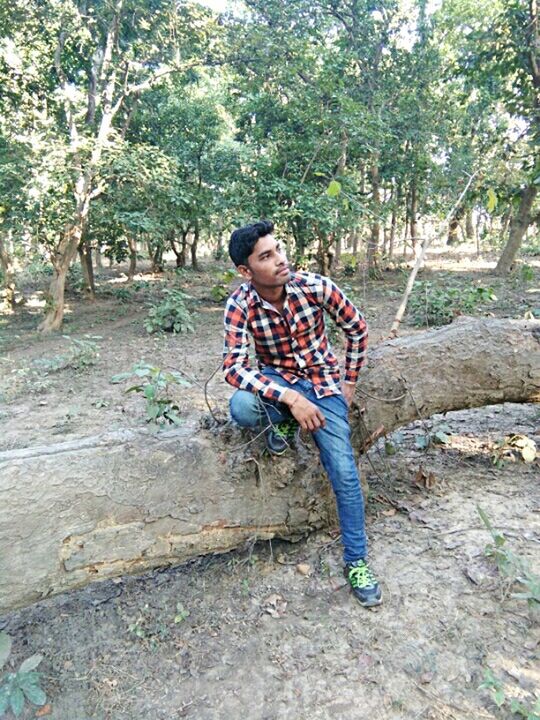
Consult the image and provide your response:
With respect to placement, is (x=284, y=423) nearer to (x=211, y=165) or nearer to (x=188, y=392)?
(x=188, y=392)

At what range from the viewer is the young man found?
2.25 metres

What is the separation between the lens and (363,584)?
2301 millimetres

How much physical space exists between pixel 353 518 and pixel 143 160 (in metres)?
7.73

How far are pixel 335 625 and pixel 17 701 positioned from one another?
1312mm

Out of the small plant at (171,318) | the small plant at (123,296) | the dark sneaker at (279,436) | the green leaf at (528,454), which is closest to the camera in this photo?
the dark sneaker at (279,436)

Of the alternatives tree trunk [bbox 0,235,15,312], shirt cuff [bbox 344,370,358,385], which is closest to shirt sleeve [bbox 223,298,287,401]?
shirt cuff [bbox 344,370,358,385]

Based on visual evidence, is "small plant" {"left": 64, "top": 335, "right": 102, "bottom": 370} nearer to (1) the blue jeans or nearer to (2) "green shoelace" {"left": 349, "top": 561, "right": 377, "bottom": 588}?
(1) the blue jeans

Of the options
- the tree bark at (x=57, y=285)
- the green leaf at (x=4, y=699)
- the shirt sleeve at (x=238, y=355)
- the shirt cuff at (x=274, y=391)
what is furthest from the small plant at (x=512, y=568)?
the tree bark at (x=57, y=285)

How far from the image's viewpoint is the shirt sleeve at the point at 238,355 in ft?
7.36

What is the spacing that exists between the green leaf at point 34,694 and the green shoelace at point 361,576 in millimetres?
1387

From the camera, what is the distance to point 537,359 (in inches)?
124

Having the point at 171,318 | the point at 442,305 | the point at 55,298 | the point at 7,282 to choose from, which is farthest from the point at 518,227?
the point at 7,282

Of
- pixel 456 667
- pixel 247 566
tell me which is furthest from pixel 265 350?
pixel 456 667

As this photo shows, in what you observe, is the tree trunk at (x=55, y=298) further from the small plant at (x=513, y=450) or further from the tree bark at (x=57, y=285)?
the small plant at (x=513, y=450)
